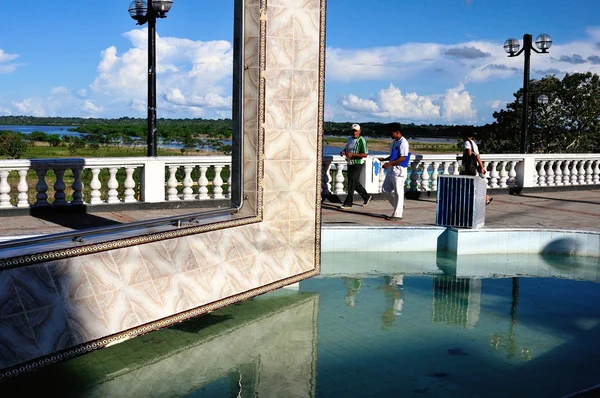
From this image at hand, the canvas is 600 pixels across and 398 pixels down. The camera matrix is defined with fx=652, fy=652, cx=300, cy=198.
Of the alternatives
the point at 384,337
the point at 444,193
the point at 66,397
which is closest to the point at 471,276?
the point at 444,193

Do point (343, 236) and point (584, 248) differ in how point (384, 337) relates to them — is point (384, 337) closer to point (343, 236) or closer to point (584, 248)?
point (343, 236)

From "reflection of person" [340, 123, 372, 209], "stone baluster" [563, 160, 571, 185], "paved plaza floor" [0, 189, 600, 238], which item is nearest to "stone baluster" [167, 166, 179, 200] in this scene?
"paved plaza floor" [0, 189, 600, 238]

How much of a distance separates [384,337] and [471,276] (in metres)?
2.85

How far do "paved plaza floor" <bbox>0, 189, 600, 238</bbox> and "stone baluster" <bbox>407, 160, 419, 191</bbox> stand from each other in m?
0.26

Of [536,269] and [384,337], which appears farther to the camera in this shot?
[536,269]

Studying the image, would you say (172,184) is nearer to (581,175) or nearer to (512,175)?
(512,175)

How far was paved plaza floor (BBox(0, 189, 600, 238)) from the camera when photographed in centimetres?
929

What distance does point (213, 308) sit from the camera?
5.36 meters

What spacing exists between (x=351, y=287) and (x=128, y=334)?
10.8ft

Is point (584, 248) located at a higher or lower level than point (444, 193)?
lower

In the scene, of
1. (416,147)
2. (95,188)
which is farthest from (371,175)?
(416,147)

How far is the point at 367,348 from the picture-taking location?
524 centimetres

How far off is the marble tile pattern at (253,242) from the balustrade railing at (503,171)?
6.22 m

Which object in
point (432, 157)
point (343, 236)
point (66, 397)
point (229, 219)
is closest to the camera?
point (66, 397)
